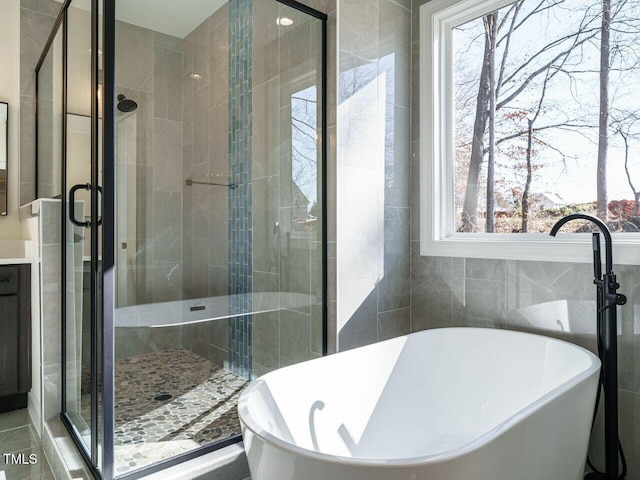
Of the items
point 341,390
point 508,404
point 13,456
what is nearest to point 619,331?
point 508,404

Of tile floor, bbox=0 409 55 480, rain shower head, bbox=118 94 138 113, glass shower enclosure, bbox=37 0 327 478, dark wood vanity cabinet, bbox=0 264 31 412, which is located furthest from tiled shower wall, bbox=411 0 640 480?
dark wood vanity cabinet, bbox=0 264 31 412

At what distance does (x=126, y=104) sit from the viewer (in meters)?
1.67

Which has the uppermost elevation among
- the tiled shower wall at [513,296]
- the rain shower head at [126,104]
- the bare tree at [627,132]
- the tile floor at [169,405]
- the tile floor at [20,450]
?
the rain shower head at [126,104]

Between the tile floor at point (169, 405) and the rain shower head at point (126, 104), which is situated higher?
the rain shower head at point (126, 104)

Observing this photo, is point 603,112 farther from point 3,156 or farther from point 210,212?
point 3,156

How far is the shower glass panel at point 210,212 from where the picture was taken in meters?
1.70

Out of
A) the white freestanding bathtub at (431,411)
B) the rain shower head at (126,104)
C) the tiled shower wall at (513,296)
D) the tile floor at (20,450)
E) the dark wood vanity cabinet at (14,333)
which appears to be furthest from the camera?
the dark wood vanity cabinet at (14,333)

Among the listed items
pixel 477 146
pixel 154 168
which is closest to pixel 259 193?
pixel 154 168

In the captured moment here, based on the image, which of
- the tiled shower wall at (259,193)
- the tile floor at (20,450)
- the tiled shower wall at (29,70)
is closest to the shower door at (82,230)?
the tile floor at (20,450)

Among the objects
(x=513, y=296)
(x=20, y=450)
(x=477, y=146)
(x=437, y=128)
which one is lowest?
(x=20, y=450)

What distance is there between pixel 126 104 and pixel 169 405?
1279 millimetres

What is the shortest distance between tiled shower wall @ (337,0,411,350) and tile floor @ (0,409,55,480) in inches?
61.6

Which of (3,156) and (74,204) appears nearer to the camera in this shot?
(74,204)

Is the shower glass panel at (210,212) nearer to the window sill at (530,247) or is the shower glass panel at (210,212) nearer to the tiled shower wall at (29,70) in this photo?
the window sill at (530,247)
